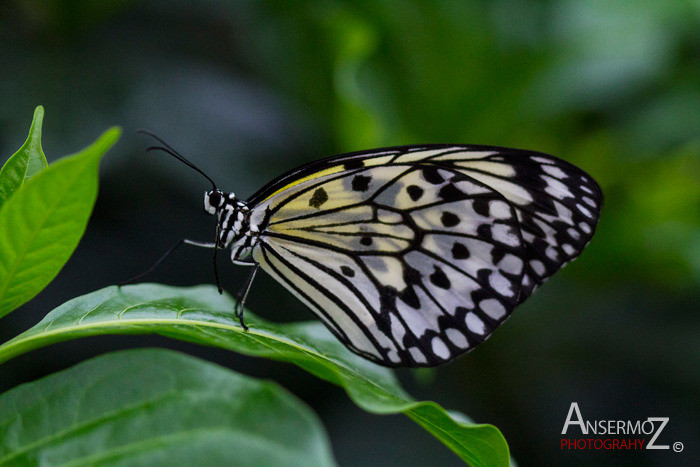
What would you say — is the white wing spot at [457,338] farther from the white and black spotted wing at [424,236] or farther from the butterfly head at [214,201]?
the butterfly head at [214,201]

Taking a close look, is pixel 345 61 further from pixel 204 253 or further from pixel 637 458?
pixel 637 458

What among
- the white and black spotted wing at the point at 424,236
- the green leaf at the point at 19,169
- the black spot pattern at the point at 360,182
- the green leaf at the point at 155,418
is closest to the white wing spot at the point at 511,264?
the white and black spotted wing at the point at 424,236

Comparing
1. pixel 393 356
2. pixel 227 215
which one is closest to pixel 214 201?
pixel 227 215

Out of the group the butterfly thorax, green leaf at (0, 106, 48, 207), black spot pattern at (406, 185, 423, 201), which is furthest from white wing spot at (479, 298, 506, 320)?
green leaf at (0, 106, 48, 207)

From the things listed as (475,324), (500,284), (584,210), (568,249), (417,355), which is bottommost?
(417,355)

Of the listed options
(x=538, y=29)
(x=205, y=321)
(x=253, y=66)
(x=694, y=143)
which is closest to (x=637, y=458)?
(x=694, y=143)

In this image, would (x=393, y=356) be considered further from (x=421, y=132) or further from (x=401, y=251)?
(x=421, y=132)

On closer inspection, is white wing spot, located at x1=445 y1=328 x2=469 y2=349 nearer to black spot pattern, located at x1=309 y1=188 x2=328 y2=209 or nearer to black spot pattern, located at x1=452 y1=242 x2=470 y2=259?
black spot pattern, located at x1=452 y1=242 x2=470 y2=259
